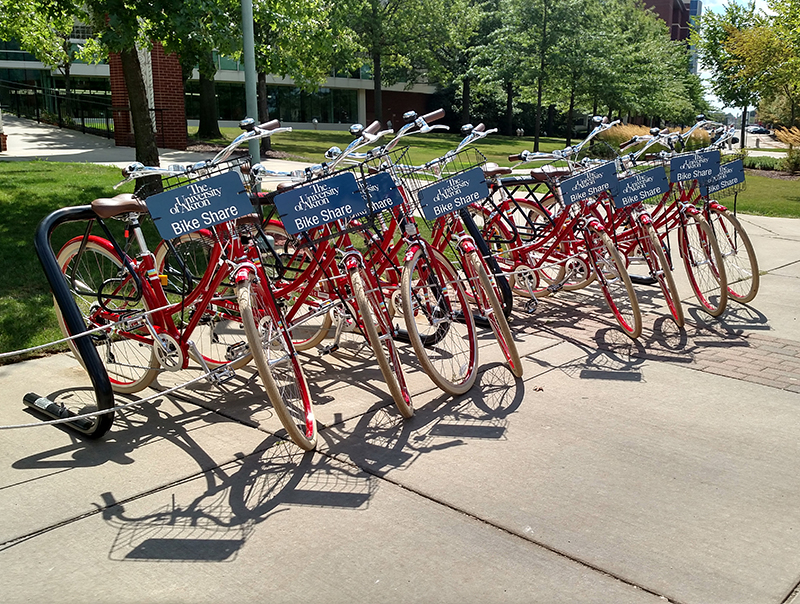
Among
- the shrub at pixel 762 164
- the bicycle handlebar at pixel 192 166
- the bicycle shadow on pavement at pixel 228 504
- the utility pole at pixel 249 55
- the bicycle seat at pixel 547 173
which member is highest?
the utility pole at pixel 249 55

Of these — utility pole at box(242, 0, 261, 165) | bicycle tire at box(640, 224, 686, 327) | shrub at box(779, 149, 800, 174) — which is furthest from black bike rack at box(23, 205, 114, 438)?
shrub at box(779, 149, 800, 174)

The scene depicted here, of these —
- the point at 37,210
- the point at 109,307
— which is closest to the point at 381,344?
the point at 109,307

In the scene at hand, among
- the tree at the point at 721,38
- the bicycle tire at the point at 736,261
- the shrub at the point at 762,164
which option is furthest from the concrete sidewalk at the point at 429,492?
the tree at the point at 721,38

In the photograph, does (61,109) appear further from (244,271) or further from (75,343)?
(244,271)

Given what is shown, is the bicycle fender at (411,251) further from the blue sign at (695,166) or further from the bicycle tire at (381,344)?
the blue sign at (695,166)

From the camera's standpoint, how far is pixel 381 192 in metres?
4.84

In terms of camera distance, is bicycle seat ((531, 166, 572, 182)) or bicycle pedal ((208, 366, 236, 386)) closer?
bicycle pedal ((208, 366, 236, 386))

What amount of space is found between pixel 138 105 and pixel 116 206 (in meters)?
6.51

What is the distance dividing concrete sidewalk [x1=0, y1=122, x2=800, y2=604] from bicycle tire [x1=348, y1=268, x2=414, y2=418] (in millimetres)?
152

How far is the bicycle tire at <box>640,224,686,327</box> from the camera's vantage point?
581cm

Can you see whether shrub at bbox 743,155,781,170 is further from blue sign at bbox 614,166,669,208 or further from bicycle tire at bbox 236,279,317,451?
bicycle tire at bbox 236,279,317,451

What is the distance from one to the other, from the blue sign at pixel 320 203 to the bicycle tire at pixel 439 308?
0.46 m

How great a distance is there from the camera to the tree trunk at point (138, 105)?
10.2 metres

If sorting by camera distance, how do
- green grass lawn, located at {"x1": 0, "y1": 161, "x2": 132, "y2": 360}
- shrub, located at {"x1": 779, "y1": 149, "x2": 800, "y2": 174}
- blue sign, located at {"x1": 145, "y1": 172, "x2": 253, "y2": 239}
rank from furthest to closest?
shrub, located at {"x1": 779, "y1": 149, "x2": 800, "y2": 174} → green grass lawn, located at {"x1": 0, "y1": 161, "x2": 132, "y2": 360} → blue sign, located at {"x1": 145, "y1": 172, "x2": 253, "y2": 239}
